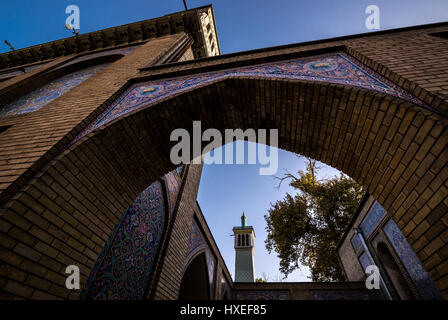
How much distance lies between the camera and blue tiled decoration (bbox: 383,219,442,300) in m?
5.53

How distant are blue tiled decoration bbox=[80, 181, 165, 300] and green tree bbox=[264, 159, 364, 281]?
11.6m

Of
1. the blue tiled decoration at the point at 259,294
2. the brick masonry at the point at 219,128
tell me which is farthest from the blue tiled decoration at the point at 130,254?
the blue tiled decoration at the point at 259,294

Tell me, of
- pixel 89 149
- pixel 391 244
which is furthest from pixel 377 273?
pixel 89 149

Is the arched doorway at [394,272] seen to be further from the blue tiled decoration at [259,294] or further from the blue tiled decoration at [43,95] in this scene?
the blue tiled decoration at [43,95]

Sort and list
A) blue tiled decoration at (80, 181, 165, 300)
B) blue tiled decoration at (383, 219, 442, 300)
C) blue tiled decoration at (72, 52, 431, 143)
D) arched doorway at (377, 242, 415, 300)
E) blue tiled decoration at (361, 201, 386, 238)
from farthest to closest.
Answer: blue tiled decoration at (361, 201, 386, 238)
arched doorway at (377, 242, 415, 300)
blue tiled decoration at (383, 219, 442, 300)
blue tiled decoration at (80, 181, 165, 300)
blue tiled decoration at (72, 52, 431, 143)

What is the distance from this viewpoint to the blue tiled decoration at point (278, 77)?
7.90ft

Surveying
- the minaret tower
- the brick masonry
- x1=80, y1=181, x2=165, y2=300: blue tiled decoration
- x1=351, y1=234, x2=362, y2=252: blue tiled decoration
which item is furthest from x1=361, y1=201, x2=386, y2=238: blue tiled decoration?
the minaret tower

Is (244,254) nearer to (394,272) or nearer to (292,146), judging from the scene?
(394,272)

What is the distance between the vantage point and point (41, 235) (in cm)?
191

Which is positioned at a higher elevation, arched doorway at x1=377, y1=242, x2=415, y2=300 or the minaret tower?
the minaret tower

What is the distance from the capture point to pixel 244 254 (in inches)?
805

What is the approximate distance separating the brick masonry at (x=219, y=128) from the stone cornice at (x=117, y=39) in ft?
14.0

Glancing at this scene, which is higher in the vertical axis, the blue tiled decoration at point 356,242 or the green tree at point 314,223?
the green tree at point 314,223

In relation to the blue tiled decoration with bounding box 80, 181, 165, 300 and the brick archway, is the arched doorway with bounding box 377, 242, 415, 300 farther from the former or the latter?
the blue tiled decoration with bounding box 80, 181, 165, 300
